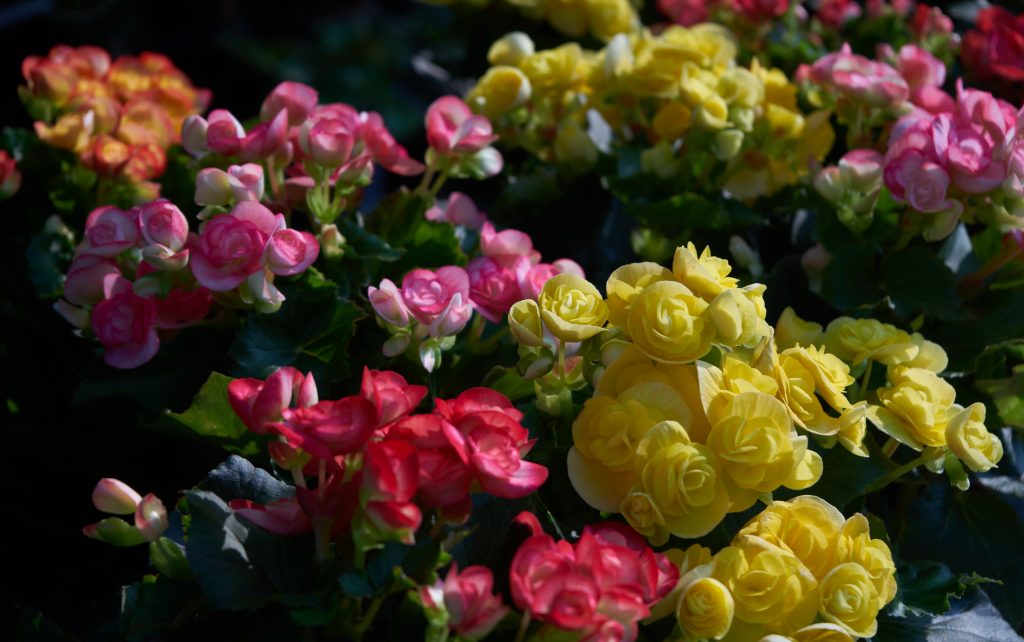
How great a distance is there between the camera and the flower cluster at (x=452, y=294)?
2.87 feet

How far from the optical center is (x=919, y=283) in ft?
3.67

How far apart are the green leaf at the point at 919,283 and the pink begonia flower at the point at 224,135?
2.33 ft

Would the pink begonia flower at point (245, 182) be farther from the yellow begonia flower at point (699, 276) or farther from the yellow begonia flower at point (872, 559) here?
the yellow begonia flower at point (872, 559)

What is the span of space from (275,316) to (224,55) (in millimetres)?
2814

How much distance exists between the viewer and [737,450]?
0.72 metres

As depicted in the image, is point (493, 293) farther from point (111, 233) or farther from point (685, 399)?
point (111, 233)

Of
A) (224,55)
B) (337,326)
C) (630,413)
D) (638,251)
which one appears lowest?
(224,55)

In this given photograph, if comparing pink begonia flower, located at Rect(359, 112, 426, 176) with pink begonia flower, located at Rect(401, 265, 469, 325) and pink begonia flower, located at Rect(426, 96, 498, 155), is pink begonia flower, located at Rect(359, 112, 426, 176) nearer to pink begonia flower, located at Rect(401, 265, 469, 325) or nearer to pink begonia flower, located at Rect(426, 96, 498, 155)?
pink begonia flower, located at Rect(426, 96, 498, 155)

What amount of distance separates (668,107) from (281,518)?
81cm

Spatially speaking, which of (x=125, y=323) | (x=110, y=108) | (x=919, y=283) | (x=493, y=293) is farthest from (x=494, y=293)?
(x=110, y=108)

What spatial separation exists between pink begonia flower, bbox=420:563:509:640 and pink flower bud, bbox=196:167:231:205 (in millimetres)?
463

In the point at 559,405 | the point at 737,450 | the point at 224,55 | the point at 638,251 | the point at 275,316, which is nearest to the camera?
the point at 737,450

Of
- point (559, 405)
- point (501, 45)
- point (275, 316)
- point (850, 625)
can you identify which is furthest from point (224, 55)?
point (850, 625)

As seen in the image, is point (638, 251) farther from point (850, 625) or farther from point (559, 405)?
point (850, 625)
